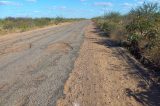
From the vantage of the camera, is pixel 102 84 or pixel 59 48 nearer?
pixel 102 84

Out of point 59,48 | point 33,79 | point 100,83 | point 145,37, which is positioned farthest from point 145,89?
point 59,48

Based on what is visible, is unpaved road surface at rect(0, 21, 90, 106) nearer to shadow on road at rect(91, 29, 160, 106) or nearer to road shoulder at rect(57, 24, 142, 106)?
road shoulder at rect(57, 24, 142, 106)

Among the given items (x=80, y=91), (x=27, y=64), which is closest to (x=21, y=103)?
(x=80, y=91)

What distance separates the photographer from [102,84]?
10852 mm

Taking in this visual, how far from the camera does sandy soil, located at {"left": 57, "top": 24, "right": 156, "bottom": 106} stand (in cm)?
895

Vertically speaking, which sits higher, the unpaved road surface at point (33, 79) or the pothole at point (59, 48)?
the unpaved road surface at point (33, 79)

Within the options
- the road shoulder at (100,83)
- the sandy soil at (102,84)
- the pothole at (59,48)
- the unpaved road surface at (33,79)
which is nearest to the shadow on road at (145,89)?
the sandy soil at (102,84)

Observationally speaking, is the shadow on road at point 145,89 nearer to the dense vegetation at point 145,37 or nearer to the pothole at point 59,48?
the dense vegetation at point 145,37

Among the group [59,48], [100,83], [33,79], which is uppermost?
[100,83]

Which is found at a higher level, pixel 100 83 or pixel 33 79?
pixel 100 83

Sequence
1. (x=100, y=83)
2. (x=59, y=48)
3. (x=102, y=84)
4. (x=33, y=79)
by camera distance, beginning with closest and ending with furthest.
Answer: (x=102, y=84), (x=100, y=83), (x=33, y=79), (x=59, y=48)

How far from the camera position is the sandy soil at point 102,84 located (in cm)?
895

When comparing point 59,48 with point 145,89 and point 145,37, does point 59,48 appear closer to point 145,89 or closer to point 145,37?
point 145,37

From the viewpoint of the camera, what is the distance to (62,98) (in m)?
9.23
